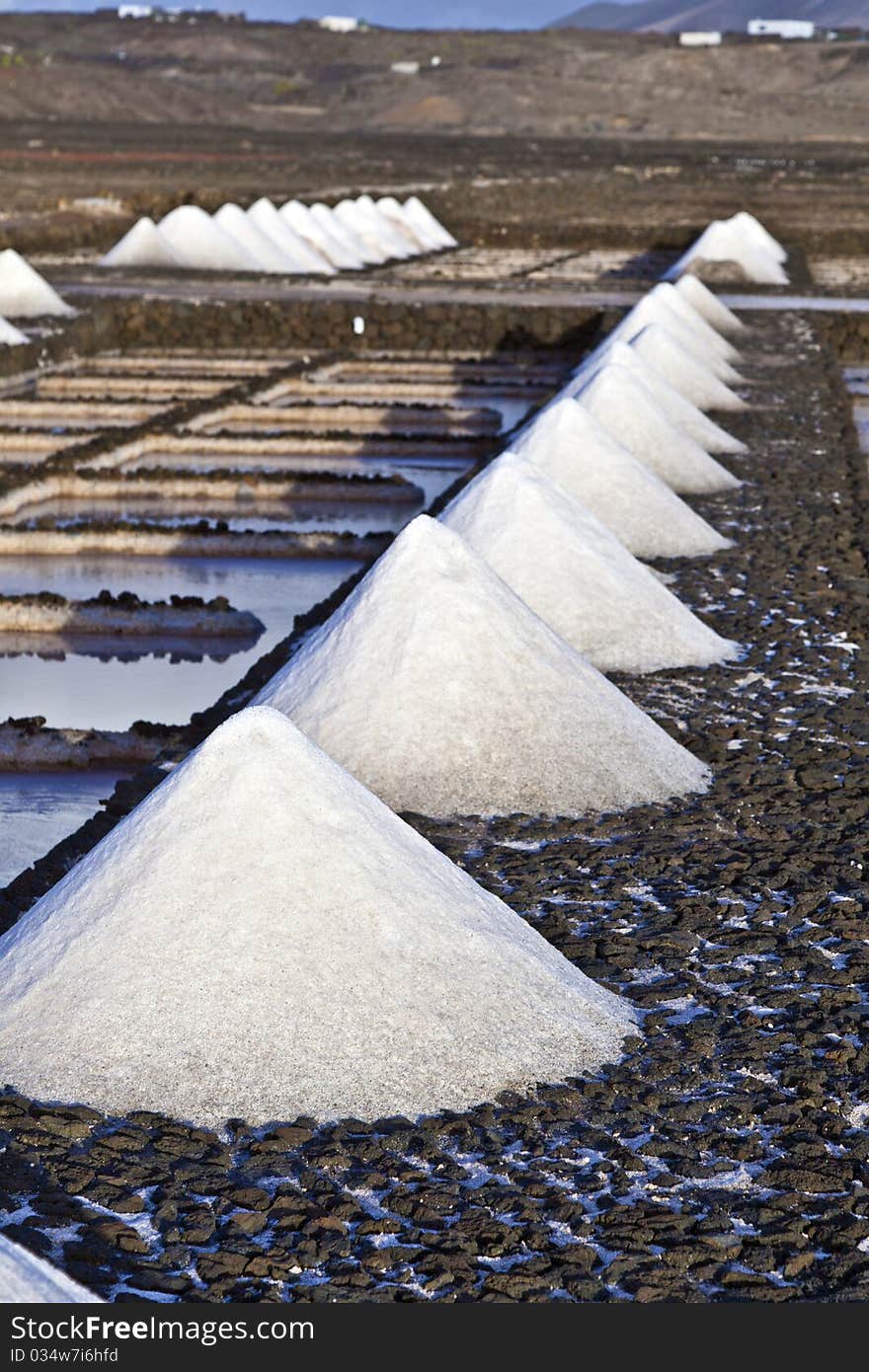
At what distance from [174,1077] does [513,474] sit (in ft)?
13.4

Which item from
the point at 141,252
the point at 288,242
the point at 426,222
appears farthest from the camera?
the point at 426,222

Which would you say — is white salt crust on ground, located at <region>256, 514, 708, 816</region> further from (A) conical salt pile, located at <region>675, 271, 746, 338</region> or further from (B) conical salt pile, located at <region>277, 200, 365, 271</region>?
Result: (B) conical salt pile, located at <region>277, 200, 365, 271</region>

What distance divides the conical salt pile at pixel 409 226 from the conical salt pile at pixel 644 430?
2090 cm

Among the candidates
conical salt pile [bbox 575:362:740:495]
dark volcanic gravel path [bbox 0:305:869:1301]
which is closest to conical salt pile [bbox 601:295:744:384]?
conical salt pile [bbox 575:362:740:495]

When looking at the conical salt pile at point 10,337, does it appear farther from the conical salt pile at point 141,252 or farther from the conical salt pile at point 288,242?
the conical salt pile at point 288,242

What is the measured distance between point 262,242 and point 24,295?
26.4 ft

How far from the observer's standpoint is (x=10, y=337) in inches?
628

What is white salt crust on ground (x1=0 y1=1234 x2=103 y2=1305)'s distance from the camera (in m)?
2.71

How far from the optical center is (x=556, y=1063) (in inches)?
167

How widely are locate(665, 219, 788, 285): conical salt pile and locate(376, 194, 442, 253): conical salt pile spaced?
22.8 feet

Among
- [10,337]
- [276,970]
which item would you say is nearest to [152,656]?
[276,970]

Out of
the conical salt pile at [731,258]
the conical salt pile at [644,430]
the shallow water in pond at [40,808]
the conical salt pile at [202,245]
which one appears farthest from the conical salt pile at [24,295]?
the shallow water in pond at [40,808]

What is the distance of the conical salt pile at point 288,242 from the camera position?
86.6 feet

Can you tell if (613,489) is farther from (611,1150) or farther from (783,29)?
(783,29)
